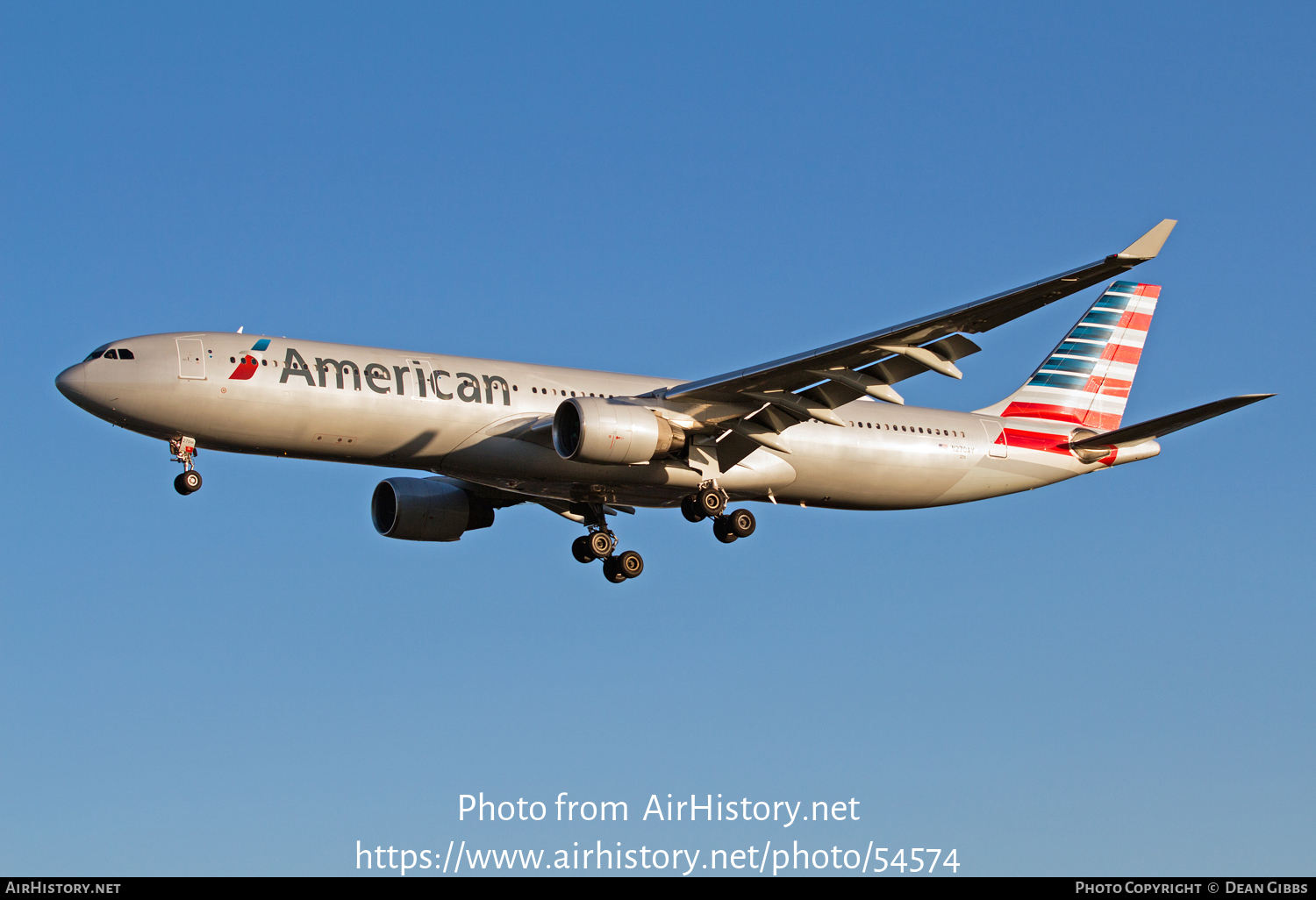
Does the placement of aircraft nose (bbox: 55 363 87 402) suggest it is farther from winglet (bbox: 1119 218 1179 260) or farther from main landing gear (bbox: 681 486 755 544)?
winglet (bbox: 1119 218 1179 260)

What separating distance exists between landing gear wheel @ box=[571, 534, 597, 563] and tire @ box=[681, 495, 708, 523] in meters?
3.08

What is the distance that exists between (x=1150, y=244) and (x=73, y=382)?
21773 mm

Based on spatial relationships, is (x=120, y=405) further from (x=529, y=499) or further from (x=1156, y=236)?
(x=1156, y=236)

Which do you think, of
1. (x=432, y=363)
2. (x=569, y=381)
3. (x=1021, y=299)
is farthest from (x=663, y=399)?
(x=1021, y=299)

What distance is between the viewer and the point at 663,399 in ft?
110

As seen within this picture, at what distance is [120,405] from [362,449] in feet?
16.6

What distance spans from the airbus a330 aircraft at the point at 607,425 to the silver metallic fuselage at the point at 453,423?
4 cm

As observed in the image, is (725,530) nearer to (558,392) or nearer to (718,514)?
(718,514)

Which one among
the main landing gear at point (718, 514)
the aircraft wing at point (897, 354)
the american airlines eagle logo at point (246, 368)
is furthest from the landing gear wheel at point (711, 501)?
the american airlines eagle logo at point (246, 368)

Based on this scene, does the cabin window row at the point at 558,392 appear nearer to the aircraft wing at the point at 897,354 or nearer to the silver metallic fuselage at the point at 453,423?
the silver metallic fuselage at the point at 453,423

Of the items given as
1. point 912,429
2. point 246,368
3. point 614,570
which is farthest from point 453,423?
point 912,429

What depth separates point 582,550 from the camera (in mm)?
37531

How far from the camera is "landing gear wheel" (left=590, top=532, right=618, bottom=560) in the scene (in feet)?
121

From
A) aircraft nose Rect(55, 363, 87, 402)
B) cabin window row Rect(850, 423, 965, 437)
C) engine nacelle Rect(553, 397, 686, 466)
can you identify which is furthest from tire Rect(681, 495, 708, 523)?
aircraft nose Rect(55, 363, 87, 402)
